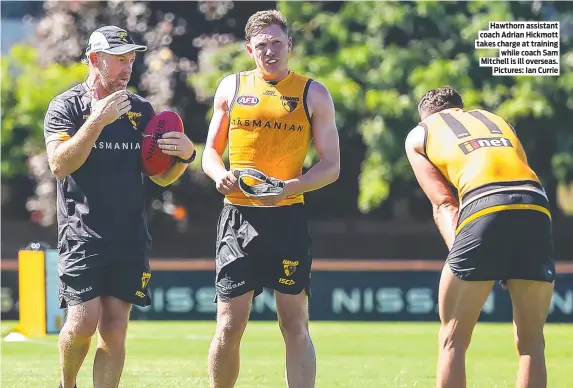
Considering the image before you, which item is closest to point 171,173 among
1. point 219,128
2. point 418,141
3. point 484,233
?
point 219,128

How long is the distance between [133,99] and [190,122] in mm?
14965

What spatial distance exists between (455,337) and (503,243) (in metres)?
0.57

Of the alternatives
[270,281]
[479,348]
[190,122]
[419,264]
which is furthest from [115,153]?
[190,122]

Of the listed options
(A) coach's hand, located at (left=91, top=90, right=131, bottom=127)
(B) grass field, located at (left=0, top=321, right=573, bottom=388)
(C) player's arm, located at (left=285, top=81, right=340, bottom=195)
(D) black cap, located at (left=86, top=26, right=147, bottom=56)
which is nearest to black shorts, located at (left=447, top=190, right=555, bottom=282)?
(C) player's arm, located at (left=285, top=81, right=340, bottom=195)

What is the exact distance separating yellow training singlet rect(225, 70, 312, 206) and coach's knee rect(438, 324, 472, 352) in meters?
1.15

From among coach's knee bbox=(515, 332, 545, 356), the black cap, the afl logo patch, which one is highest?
the black cap

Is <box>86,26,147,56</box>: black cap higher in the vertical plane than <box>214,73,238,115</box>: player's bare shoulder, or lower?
higher

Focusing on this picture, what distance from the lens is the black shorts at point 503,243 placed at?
5797mm

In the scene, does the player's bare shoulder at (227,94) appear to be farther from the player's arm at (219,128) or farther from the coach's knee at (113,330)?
the coach's knee at (113,330)

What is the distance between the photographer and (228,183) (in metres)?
6.18

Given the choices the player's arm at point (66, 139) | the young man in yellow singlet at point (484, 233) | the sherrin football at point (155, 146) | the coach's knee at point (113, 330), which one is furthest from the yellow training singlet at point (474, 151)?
the coach's knee at point (113, 330)

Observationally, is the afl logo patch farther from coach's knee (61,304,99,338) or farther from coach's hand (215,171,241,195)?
coach's knee (61,304,99,338)

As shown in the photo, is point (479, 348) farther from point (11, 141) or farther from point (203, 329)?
point (11, 141)

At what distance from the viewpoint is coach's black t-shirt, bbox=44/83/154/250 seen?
6.18m
